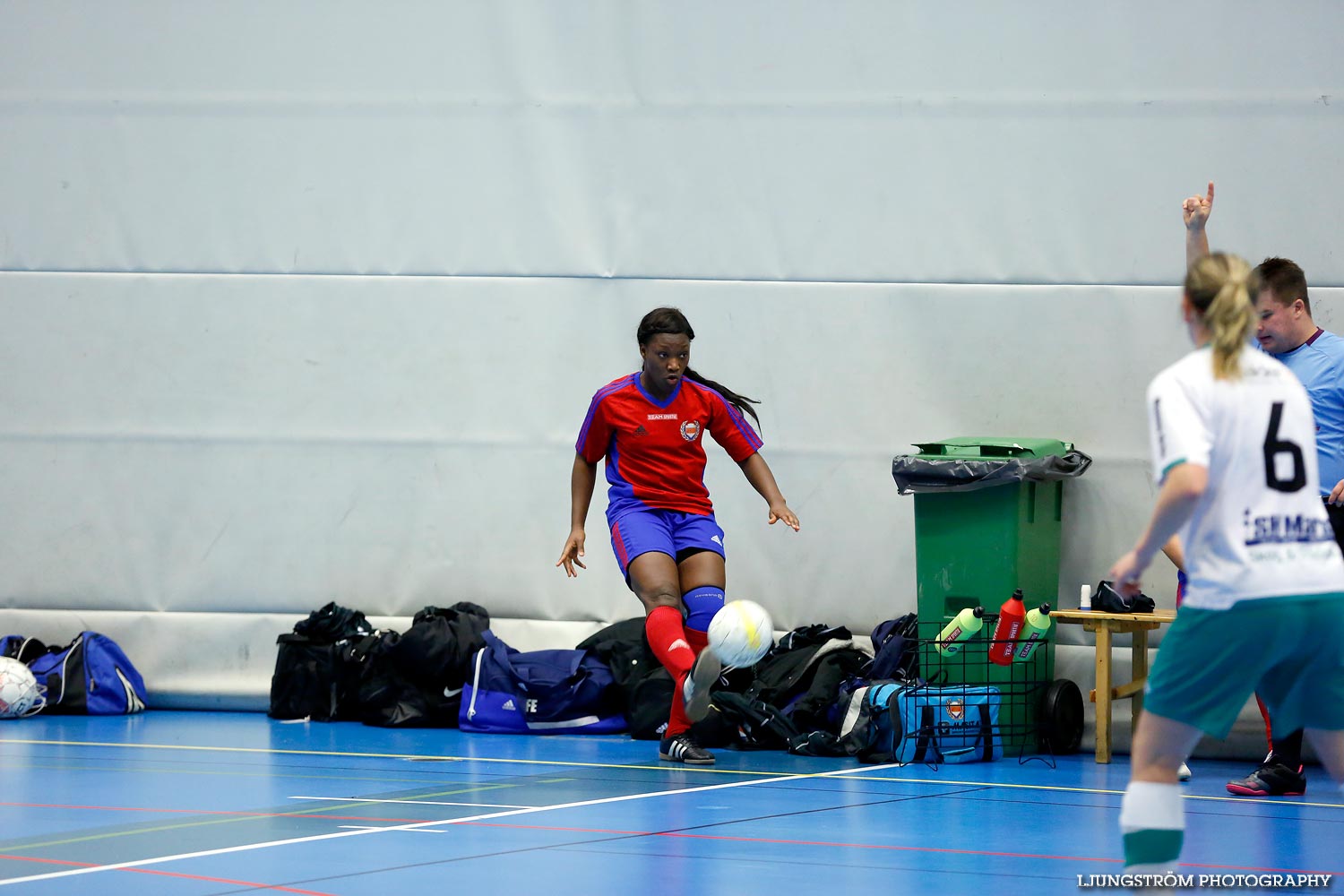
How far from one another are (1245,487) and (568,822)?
114 inches

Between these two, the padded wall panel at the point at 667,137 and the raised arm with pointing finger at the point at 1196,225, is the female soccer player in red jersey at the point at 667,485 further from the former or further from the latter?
the raised arm with pointing finger at the point at 1196,225

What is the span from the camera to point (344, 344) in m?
9.67

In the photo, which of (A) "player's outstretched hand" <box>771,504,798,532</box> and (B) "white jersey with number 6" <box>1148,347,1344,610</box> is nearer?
(B) "white jersey with number 6" <box>1148,347,1344,610</box>

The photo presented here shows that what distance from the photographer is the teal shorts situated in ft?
11.7

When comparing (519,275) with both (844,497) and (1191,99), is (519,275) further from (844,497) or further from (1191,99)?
(1191,99)

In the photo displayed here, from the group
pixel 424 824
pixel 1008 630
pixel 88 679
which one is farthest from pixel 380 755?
pixel 1008 630

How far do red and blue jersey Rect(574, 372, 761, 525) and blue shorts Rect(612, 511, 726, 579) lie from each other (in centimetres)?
4

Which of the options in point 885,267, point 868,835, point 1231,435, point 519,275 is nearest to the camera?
point 1231,435

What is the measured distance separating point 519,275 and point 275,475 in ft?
6.35

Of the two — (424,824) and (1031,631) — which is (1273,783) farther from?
(424,824)

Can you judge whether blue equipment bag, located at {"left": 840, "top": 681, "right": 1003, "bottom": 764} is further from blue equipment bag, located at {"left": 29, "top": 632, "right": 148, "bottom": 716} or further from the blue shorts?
blue equipment bag, located at {"left": 29, "top": 632, "right": 148, "bottom": 716}

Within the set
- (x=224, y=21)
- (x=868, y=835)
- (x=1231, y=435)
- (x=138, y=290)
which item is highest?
(x=224, y=21)

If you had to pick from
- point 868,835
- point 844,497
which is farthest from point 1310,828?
point 844,497

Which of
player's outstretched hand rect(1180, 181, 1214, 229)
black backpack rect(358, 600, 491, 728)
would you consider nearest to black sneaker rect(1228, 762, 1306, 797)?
player's outstretched hand rect(1180, 181, 1214, 229)
